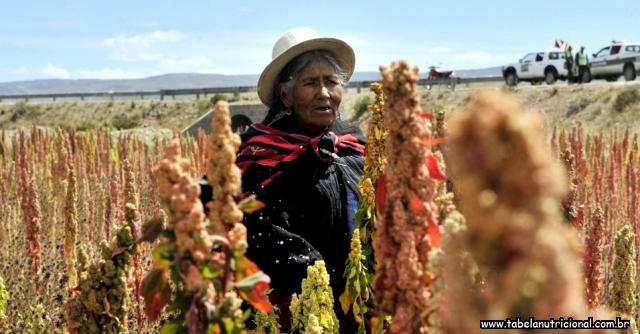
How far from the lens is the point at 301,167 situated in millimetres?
2645

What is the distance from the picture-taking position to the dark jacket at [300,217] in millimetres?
2369

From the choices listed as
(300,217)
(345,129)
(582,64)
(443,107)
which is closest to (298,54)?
(345,129)

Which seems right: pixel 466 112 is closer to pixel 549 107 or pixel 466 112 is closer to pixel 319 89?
pixel 319 89

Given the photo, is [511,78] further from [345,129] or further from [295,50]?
[295,50]

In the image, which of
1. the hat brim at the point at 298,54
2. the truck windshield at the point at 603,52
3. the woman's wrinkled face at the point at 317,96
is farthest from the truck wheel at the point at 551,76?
the woman's wrinkled face at the point at 317,96

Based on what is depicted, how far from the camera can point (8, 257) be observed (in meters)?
4.53

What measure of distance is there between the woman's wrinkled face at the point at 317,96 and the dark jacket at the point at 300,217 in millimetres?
69

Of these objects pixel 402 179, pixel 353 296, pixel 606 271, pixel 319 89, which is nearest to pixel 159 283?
pixel 402 179

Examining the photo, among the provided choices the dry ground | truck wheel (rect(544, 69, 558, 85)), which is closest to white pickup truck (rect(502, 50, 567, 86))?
truck wheel (rect(544, 69, 558, 85))

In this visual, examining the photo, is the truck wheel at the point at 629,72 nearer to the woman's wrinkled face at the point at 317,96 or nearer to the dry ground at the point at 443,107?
the dry ground at the point at 443,107

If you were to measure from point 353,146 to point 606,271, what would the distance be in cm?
224

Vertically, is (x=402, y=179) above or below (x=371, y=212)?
above

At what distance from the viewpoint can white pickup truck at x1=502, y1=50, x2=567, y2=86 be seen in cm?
2420

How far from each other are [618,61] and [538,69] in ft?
9.45
